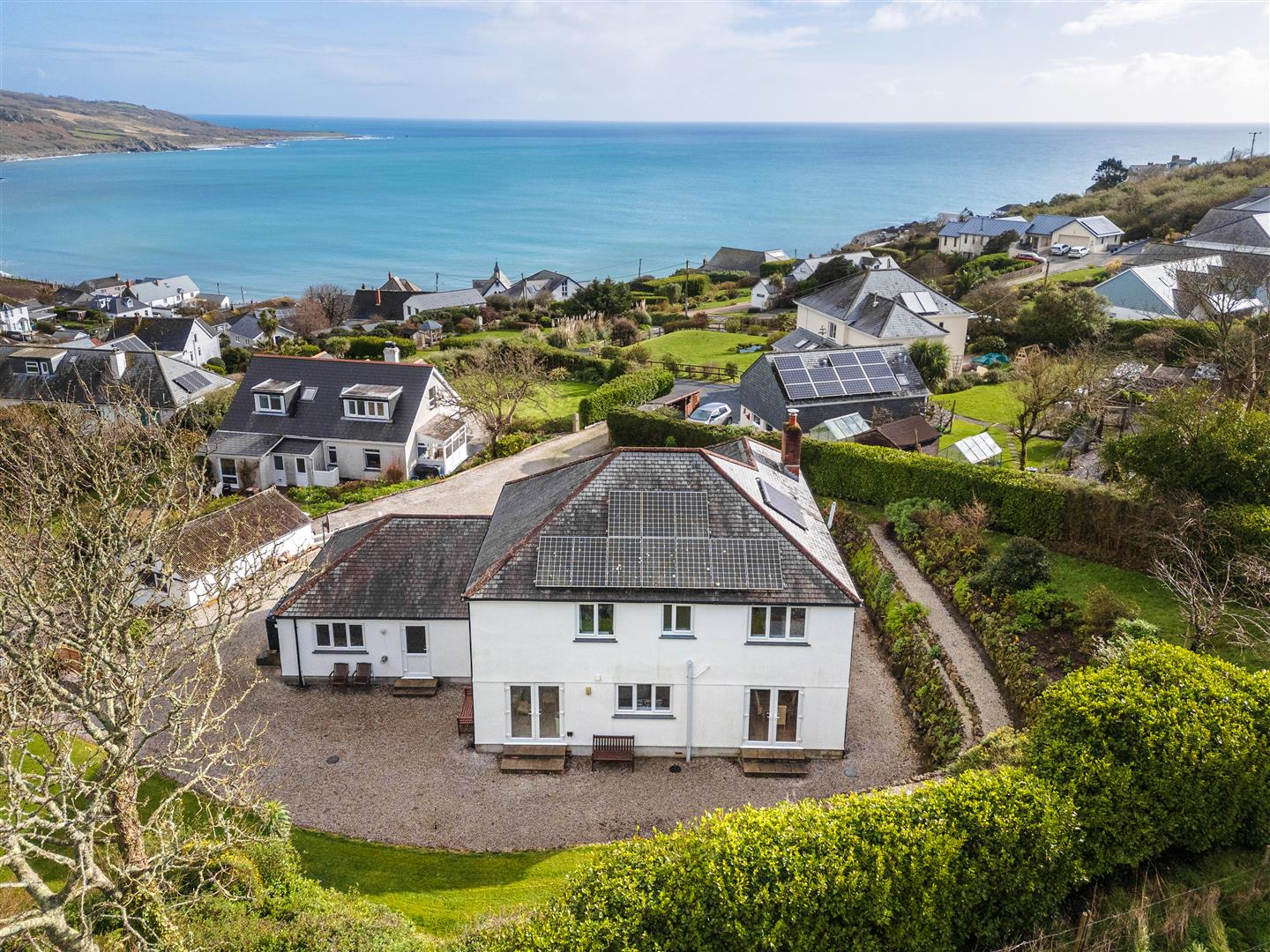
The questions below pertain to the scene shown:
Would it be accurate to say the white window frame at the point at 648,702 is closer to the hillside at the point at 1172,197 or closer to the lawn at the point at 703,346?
the lawn at the point at 703,346

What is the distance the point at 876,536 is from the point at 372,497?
81.8 feet

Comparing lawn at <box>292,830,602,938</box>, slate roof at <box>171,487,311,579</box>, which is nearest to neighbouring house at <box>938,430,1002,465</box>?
lawn at <box>292,830,602,938</box>

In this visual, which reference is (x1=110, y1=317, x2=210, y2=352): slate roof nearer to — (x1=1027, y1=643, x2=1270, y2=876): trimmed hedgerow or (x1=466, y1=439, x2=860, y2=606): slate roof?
(x1=466, y1=439, x2=860, y2=606): slate roof

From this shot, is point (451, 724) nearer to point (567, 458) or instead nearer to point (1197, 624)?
point (1197, 624)

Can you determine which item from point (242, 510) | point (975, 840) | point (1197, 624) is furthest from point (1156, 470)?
point (242, 510)

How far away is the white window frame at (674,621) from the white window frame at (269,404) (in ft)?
112

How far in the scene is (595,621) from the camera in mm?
23547

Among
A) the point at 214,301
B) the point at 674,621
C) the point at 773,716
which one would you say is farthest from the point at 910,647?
the point at 214,301

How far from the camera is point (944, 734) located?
2394 centimetres

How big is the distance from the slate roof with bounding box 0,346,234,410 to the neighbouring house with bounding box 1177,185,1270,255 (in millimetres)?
86884

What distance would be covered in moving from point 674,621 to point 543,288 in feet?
324

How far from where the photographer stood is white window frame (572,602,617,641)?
2342 cm

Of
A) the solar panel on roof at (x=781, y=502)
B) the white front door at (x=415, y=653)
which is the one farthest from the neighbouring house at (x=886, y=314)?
the white front door at (x=415, y=653)

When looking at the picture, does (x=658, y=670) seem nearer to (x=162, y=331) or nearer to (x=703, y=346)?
(x=703, y=346)
